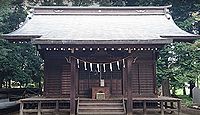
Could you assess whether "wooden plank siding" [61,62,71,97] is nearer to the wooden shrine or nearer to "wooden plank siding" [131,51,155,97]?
the wooden shrine

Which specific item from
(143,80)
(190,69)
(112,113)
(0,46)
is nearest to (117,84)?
(143,80)

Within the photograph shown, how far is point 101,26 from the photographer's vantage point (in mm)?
17734

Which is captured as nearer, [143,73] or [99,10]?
[143,73]

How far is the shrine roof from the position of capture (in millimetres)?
13383

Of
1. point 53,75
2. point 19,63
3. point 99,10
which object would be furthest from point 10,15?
point 53,75

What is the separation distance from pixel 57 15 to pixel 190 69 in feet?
37.6

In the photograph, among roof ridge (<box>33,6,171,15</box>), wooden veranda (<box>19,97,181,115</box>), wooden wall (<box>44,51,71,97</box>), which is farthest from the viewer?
roof ridge (<box>33,6,171,15</box>)

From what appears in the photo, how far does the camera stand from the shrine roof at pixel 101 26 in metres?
13.4

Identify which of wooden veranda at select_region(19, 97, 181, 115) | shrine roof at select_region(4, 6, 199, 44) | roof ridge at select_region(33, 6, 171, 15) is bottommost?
wooden veranda at select_region(19, 97, 181, 115)

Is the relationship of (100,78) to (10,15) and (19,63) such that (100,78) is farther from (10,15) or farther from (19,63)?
(10,15)

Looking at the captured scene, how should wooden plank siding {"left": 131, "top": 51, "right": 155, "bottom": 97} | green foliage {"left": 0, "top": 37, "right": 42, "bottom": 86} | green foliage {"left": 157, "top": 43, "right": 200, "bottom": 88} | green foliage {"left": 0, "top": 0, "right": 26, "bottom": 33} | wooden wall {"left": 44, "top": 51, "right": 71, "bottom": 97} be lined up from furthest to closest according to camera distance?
green foliage {"left": 0, "top": 0, "right": 26, "bottom": 33}
green foliage {"left": 0, "top": 37, "right": 42, "bottom": 86}
green foliage {"left": 157, "top": 43, "right": 200, "bottom": 88}
wooden plank siding {"left": 131, "top": 51, "right": 155, "bottom": 97}
wooden wall {"left": 44, "top": 51, "right": 71, "bottom": 97}

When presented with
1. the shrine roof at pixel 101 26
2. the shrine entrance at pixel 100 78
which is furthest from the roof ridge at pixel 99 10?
the shrine entrance at pixel 100 78

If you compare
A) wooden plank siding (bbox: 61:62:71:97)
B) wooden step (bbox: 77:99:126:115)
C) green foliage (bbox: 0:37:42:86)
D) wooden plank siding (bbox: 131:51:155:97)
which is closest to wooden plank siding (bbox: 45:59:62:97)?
wooden plank siding (bbox: 61:62:71:97)

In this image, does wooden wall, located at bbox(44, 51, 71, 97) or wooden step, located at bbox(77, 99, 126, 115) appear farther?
wooden wall, located at bbox(44, 51, 71, 97)
